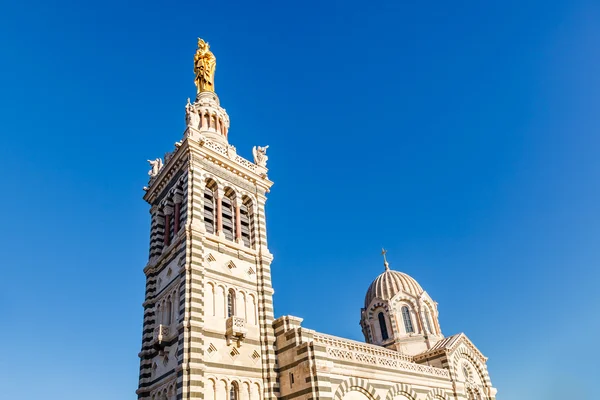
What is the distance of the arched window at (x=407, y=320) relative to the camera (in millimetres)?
41219

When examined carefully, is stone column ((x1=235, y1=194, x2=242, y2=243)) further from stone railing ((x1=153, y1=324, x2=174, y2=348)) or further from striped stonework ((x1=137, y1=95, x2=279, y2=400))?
stone railing ((x1=153, y1=324, x2=174, y2=348))

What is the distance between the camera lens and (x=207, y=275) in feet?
81.9

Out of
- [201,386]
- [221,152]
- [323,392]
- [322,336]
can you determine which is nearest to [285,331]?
[322,336]

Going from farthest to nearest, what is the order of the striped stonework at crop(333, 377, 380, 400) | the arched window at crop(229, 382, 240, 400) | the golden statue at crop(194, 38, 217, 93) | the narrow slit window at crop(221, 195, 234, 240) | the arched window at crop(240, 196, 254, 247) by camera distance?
1. the golden statue at crop(194, 38, 217, 93)
2. the arched window at crop(240, 196, 254, 247)
3. the narrow slit window at crop(221, 195, 234, 240)
4. the striped stonework at crop(333, 377, 380, 400)
5. the arched window at crop(229, 382, 240, 400)

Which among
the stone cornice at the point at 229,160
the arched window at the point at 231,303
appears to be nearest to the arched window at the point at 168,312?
the arched window at the point at 231,303

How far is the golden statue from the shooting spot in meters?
35.8

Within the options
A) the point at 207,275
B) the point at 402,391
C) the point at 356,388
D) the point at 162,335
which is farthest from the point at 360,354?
the point at 162,335

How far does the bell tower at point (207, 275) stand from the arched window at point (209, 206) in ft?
0.22

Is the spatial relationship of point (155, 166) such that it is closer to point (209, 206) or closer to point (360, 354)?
point (209, 206)

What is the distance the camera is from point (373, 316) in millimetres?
43250

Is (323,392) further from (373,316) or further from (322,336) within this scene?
(373,316)

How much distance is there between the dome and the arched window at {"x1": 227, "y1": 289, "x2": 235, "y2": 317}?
21.2 meters

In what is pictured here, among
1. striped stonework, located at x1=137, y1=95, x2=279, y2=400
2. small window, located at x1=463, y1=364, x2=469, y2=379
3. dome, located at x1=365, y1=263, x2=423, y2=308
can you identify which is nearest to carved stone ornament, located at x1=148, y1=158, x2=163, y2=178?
striped stonework, located at x1=137, y1=95, x2=279, y2=400

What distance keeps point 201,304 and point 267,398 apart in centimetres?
624
